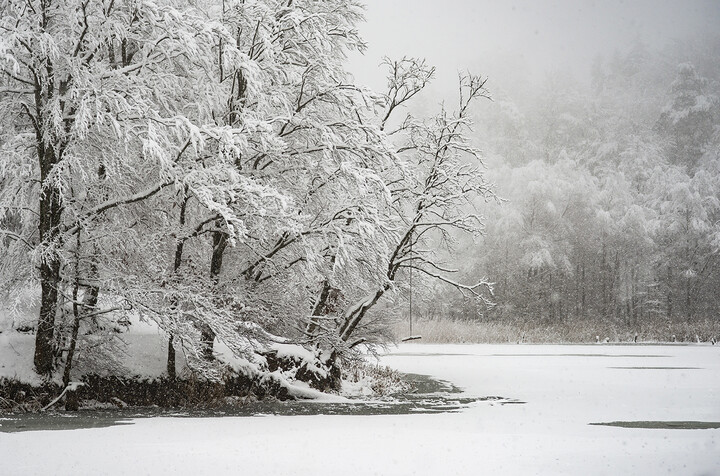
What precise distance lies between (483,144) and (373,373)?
42797 millimetres

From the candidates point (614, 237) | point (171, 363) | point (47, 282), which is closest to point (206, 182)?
point (47, 282)

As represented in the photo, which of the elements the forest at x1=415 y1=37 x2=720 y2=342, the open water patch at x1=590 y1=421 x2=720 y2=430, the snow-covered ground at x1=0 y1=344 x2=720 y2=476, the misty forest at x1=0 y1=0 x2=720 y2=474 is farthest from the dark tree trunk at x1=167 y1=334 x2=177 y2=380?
the forest at x1=415 y1=37 x2=720 y2=342

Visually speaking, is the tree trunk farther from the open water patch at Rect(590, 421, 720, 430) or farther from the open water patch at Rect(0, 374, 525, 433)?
the open water patch at Rect(590, 421, 720, 430)

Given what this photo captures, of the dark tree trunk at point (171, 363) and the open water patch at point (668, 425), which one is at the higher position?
the dark tree trunk at point (171, 363)

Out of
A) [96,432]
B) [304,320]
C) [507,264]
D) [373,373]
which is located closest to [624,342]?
[507,264]

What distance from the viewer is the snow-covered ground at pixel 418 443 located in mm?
8391

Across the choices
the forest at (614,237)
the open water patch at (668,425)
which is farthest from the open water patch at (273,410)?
the forest at (614,237)

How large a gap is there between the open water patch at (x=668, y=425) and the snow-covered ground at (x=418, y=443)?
40 cm

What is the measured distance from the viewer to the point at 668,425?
1225cm

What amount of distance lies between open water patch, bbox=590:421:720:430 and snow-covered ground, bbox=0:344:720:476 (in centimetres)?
40

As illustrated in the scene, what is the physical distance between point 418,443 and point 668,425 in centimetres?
502

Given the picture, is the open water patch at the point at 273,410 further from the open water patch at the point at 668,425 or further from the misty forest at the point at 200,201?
the open water patch at the point at 668,425

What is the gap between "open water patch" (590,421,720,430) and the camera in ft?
38.9

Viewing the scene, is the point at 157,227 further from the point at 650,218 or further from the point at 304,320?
the point at 650,218
